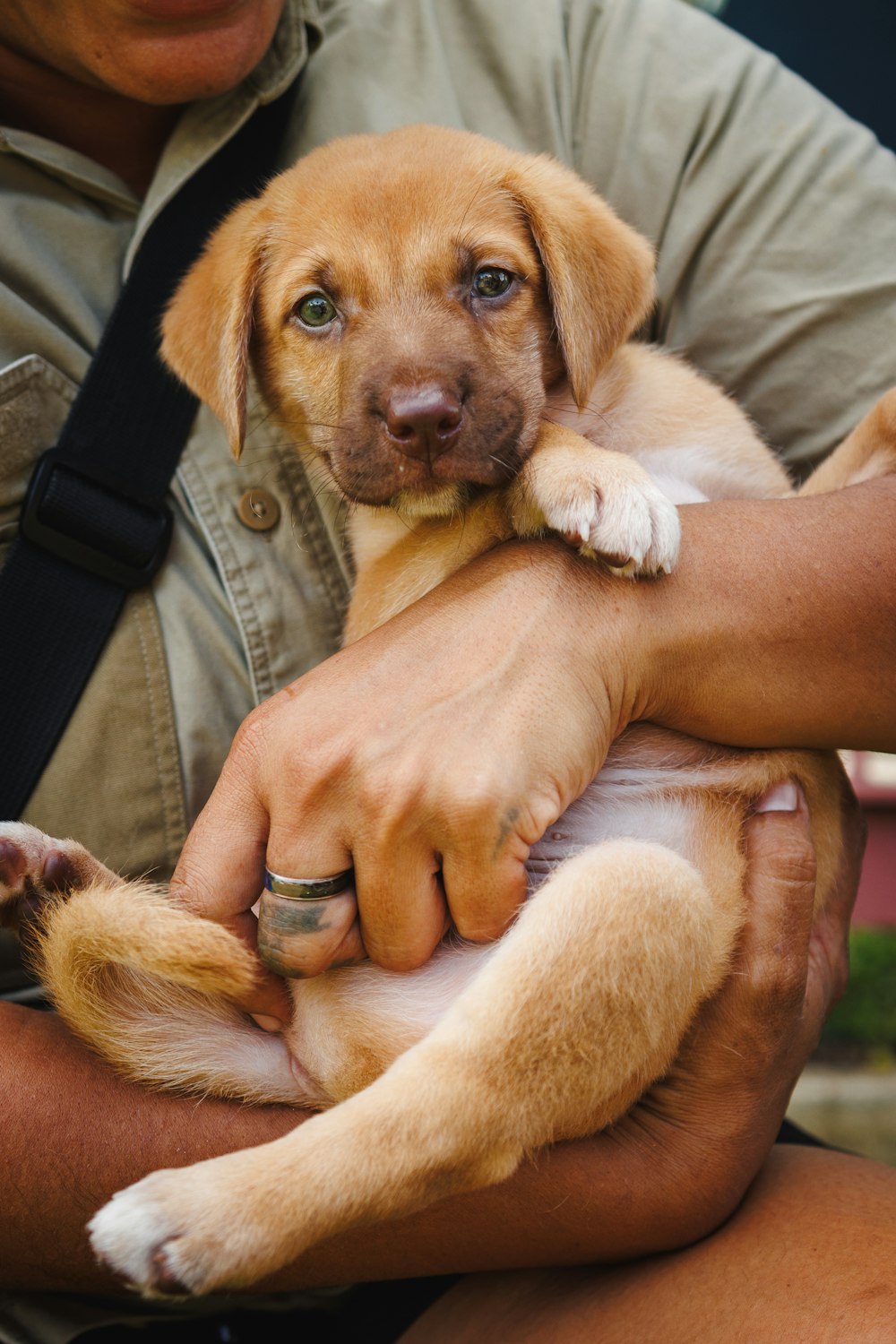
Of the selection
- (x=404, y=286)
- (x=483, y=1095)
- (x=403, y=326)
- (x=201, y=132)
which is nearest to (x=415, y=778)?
(x=483, y=1095)

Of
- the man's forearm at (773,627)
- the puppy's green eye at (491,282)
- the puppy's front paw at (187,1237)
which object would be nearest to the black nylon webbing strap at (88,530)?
the puppy's green eye at (491,282)

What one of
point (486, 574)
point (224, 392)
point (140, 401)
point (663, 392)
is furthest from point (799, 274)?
point (140, 401)

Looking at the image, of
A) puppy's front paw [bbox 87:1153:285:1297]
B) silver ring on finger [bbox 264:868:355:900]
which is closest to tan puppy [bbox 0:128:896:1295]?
puppy's front paw [bbox 87:1153:285:1297]

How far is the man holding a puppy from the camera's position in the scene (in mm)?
1600

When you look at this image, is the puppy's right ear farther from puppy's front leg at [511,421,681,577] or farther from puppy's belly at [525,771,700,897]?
puppy's belly at [525,771,700,897]

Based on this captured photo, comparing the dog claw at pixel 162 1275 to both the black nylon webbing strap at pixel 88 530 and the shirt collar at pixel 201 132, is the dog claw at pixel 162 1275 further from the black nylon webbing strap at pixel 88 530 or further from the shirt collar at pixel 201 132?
the shirt collar at pixel 201 132

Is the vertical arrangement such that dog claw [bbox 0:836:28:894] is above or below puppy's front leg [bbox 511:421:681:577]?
below

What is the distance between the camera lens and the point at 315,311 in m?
2.20

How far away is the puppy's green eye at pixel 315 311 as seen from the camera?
7.16ft

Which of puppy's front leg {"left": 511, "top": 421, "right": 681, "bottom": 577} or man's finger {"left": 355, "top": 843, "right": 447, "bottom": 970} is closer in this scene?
man's finger {"left": 355, "top": 843, "right": 447, "bottom": 970}

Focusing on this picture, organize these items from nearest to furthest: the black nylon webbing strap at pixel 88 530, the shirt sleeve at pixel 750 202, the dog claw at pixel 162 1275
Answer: the dog claw at pixel 162 1275
the black nylon webbing strap at pixel 88 530
the shirt sleeve at pixel 750 202

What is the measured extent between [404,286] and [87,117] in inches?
27.6

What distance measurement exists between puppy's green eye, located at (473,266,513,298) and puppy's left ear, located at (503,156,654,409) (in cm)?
9

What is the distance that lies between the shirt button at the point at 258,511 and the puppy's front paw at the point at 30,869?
26.7 inches
